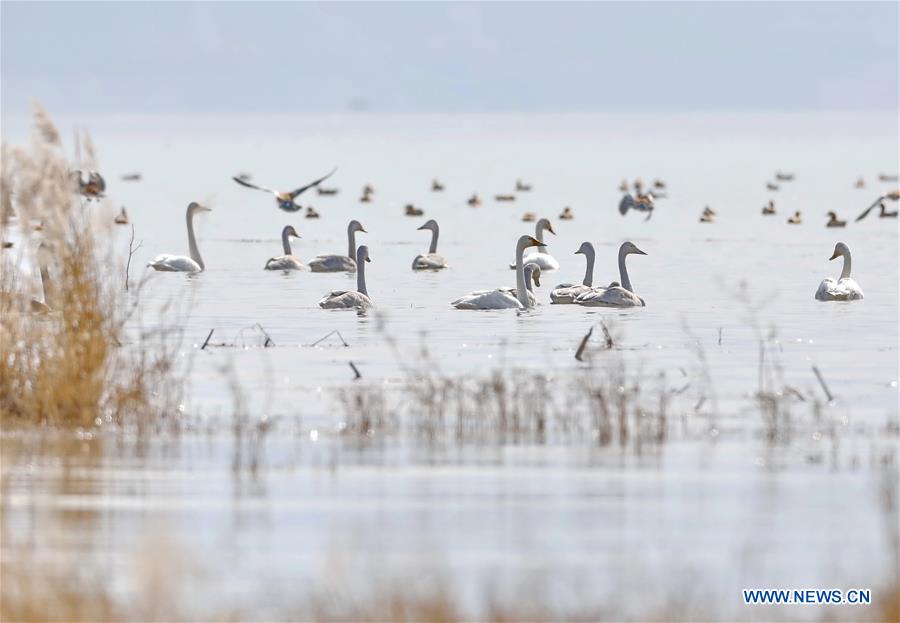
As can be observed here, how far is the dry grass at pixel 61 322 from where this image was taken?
12422 millimetres

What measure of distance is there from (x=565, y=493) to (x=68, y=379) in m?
3.54

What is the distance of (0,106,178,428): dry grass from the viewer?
12.4m

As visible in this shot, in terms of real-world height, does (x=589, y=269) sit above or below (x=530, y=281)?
above

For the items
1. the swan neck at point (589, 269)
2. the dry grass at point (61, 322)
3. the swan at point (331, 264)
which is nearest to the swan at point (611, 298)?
the swan neck at point (589, 269)

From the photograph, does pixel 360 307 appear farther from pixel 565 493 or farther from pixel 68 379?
pixel 565 493

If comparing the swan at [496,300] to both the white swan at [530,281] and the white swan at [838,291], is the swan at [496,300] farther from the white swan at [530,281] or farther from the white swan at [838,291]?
the white swan at [838,291]

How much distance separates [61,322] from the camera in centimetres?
1262

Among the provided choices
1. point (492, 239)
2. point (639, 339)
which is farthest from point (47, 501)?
point (492, 239)

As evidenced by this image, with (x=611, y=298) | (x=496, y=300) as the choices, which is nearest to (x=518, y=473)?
(x=496, y=300)

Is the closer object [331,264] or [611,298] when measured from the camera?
[611,298]

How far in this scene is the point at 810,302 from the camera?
25719mm

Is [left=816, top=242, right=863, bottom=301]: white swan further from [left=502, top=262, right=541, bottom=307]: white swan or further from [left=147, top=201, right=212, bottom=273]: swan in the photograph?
[left=147, top=201, right=212, bottom=273]: swan

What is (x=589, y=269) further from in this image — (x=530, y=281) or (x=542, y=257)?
(x=542, y=257)

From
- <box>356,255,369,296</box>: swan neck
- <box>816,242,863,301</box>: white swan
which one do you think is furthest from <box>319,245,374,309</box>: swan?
<box>816,242,863,301</box>: white swan
